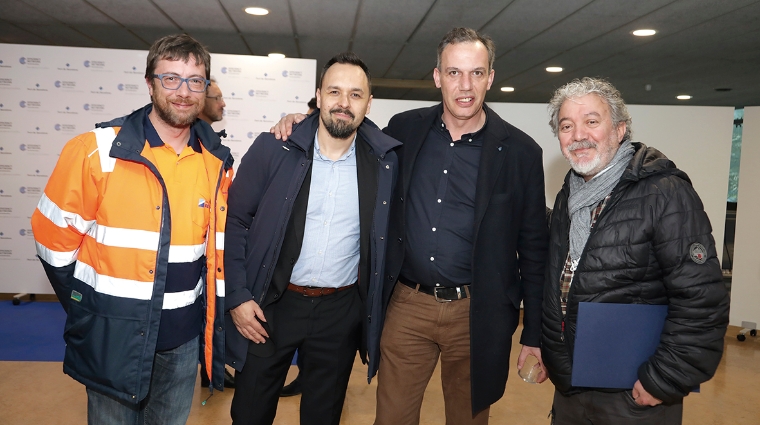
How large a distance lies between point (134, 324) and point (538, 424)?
2.78 m

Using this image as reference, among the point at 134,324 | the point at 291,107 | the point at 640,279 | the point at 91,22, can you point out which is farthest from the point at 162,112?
the point at 91,22

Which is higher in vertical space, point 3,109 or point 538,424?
point 3,109

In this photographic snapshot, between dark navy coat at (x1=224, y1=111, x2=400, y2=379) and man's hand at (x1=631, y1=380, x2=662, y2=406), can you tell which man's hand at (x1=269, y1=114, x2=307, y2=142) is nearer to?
dark navy coat at (x1=224, y1=111, x2=400, y2=379)

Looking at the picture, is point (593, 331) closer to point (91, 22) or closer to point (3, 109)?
point (3, 109)

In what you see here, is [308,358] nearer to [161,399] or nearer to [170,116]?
[161,399]

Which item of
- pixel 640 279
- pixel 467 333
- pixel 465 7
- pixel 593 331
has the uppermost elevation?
pixel 465 7

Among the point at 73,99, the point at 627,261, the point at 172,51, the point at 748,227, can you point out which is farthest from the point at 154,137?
the point at 748,227

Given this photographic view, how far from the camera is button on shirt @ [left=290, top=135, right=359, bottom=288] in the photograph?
2.32 metres

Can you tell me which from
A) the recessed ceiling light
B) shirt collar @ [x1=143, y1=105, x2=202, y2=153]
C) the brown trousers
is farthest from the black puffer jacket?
the recessed ceiling light

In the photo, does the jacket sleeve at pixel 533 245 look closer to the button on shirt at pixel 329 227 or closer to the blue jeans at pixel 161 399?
the button on shirt at pixel 329 227

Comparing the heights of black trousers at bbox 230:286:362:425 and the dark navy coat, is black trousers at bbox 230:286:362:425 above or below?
below

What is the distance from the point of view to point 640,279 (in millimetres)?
1888

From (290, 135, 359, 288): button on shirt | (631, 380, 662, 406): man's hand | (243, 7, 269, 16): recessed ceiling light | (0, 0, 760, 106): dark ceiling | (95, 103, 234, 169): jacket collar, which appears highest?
(0, 0, 760, 106): dark ceiling

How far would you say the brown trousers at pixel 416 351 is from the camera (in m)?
2.47
